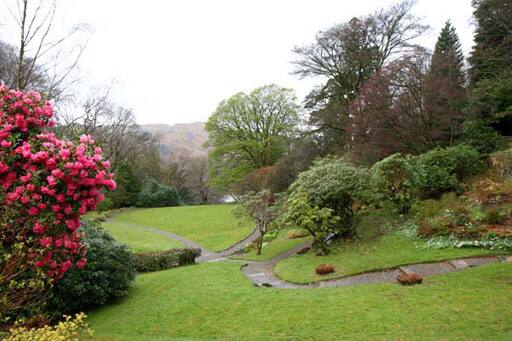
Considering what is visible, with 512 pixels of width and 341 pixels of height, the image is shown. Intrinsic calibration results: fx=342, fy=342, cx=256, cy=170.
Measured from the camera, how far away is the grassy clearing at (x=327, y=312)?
650 cm

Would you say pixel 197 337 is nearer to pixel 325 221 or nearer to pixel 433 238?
pixel 325 221

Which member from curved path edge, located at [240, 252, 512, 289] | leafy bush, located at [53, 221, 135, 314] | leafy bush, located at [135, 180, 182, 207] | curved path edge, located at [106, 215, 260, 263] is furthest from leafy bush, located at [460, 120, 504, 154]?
leafy bush, located at [135, 180, 182, 207]

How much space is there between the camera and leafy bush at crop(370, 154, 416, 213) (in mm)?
15430

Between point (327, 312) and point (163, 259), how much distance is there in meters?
10.8

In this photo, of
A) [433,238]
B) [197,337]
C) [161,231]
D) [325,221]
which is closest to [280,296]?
[197,337]

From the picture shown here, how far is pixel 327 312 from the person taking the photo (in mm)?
7746

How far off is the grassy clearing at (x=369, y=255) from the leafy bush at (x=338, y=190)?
3.67 ft

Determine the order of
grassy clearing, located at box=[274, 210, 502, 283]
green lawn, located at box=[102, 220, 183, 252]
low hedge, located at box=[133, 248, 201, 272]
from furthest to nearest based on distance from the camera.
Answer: green lawn, located at box=[102, 220, 183, 252]
low hedge, located at box=[133, 248, 201, 272]
grassy clearing, located at box=[274, 210, 502, 283]

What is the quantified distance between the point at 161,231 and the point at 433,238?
21.7 meters

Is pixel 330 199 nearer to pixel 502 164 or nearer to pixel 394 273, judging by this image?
pixel 394 273

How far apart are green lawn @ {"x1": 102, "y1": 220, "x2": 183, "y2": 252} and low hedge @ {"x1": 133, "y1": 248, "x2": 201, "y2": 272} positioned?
313cm

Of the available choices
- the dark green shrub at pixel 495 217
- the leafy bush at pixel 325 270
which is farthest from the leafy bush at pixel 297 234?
the dark green shrub at pixel 495 217

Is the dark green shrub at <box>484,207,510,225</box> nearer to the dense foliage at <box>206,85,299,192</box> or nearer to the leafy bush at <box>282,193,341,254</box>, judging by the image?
the leafy bush at <box>282,193,341,254</box>

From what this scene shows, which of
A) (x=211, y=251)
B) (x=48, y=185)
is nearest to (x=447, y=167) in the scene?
(x=211, y=251)
